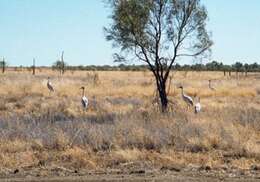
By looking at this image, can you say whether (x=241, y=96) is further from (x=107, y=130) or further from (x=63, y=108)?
(x=107, y=130)

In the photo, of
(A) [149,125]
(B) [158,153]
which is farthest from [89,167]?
(A) [149,125]

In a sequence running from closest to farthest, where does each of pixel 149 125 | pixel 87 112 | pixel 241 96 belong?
pixel 149 125 → pixel 87 112 → pixel 241 96

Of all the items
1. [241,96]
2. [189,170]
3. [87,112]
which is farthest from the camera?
[241,96]

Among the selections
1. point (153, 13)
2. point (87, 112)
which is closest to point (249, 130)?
point (153, 13)

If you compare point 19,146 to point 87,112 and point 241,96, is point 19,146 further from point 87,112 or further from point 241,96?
point 241,96

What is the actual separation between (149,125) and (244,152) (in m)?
4.18

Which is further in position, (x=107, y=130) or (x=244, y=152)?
(x=107, y=130)

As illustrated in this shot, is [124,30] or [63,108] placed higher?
[124,30]

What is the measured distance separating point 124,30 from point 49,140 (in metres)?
10.6

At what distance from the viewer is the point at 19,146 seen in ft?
44.9

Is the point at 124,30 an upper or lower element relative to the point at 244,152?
upper

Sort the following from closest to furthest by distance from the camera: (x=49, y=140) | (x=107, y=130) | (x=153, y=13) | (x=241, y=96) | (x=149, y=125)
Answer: (x=49, y=140) → (x=107, y=130) → (x=149, y=125) → (x=153, y=13) → (x=241, y=96)

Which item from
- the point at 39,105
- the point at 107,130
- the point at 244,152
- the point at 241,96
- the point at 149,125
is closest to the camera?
the point at 244,152

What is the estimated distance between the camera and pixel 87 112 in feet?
83.7
